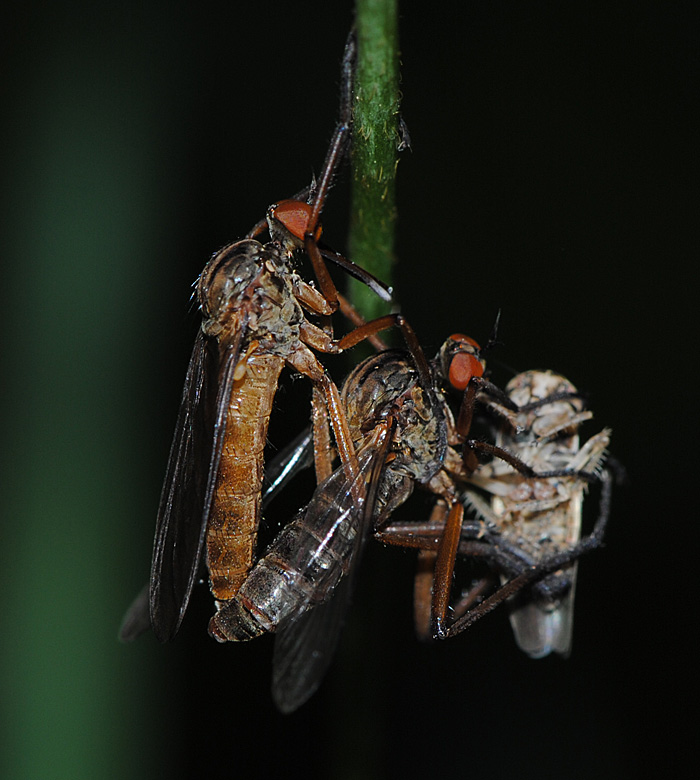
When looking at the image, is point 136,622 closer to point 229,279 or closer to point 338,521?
point 338,521

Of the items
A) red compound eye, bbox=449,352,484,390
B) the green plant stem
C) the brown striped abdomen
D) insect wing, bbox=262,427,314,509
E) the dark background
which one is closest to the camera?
the green plant stem

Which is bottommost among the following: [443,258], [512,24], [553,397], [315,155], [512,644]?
[512,644]

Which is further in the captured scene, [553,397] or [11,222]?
[11,222]

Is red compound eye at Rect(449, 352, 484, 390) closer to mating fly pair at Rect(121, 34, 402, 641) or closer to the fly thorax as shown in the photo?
mating fly pair at Rect(121, 34, 402, 641)

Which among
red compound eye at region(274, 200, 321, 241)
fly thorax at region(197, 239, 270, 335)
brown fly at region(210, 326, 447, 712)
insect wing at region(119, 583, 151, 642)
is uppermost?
red compound eye at region(274, 200, 321, 241)

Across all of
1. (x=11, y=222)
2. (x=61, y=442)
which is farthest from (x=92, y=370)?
(x=11, y=222)

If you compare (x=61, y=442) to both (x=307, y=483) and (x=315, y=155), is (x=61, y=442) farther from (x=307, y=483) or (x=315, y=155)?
(x=315, y=155)

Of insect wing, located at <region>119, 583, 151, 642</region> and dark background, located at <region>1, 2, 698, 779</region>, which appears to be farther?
dark background, located at <region>1, 2, 698, 779</region>

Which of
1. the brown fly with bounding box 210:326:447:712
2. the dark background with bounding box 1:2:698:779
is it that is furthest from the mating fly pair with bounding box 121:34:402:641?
the dark background with bounding box 1:2:698:779

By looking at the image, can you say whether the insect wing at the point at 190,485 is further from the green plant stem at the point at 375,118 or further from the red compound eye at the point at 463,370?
the red compound eye at the point at 463,370
